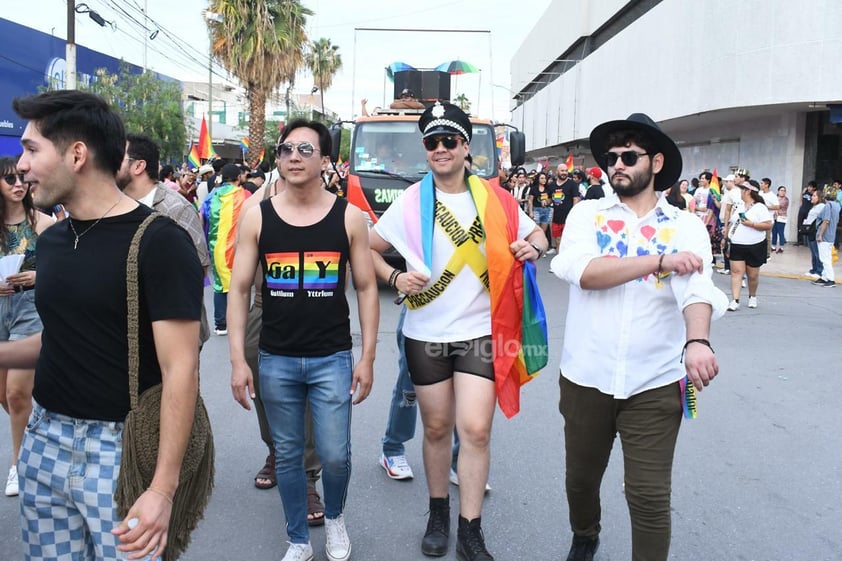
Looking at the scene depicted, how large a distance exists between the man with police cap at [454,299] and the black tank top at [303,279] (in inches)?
14.4

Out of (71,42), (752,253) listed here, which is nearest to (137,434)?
(752,253)

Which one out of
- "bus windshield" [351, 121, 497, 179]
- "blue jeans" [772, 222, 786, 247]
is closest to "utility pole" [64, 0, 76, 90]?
"bus windshield" [351, 121, 497, 179]

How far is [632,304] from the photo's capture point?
3016 millimetres

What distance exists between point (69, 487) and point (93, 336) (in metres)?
0.42

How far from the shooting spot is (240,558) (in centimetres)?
354

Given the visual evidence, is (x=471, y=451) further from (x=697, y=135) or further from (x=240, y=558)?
(x=697, y=135)

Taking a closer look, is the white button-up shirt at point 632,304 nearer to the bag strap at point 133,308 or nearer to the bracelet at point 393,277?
the bracelet at point 393,277

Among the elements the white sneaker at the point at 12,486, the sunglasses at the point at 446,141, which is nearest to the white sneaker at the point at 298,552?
the white sneaker at the point at 12,486

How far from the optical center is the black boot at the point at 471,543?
11.0ft

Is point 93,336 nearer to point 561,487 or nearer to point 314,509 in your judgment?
point 314,509

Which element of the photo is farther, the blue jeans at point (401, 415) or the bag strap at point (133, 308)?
the blue jeans at point (401, 415)

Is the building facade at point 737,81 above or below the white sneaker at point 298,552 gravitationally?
above

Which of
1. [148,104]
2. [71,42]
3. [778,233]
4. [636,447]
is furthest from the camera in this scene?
[148,104]

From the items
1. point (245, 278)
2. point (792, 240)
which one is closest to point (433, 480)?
point (245, 278)
